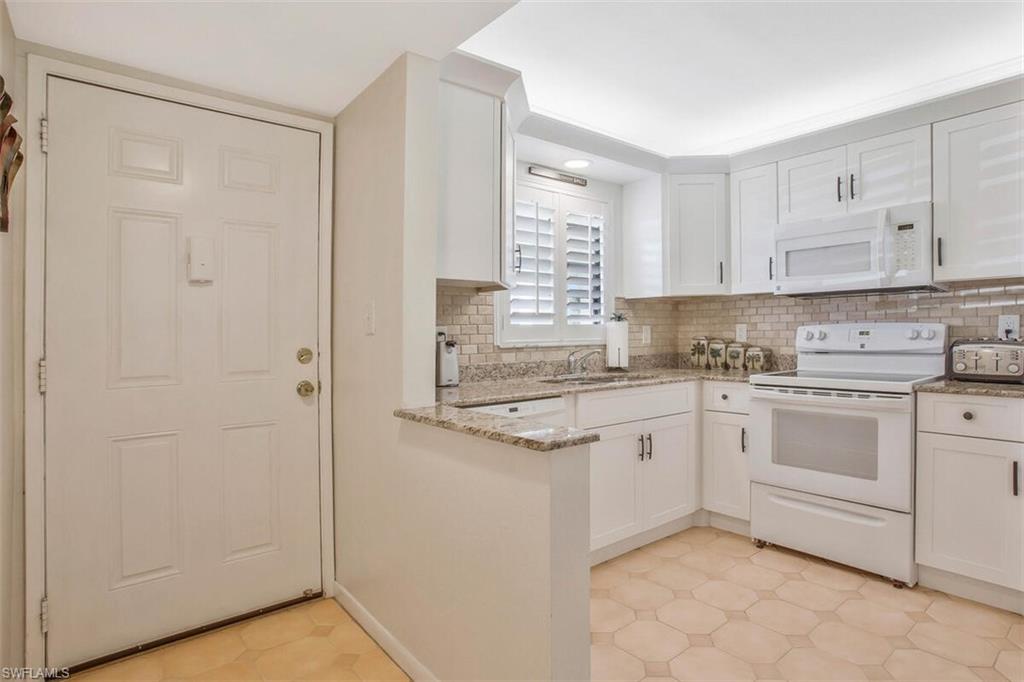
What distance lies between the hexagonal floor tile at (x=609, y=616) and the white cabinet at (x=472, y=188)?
146 cm

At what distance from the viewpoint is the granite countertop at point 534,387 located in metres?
2.17

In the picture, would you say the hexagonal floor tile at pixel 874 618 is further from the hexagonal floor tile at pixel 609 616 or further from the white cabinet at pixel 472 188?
the white cabinet at pixel 472 188

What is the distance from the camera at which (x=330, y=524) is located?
237cm

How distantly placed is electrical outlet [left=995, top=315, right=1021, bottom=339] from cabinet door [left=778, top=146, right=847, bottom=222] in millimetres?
913

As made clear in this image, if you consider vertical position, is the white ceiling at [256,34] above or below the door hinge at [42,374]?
above

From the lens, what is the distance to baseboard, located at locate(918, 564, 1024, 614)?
222 centimetres

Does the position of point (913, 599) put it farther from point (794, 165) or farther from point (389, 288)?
point (389, 288)

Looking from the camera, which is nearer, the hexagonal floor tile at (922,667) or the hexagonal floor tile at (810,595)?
the hexagonal floor tile at (922,667)

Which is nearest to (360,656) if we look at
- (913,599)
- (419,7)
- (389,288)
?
(389,288)

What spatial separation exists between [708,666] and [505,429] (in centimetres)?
124

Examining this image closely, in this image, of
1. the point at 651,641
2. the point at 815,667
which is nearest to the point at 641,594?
the point at 651,641

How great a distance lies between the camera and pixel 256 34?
171 centimetres

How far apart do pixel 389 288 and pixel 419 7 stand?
0.89m

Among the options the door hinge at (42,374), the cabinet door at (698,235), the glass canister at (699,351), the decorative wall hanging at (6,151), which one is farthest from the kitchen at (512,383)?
the glass canister at (699,351)
